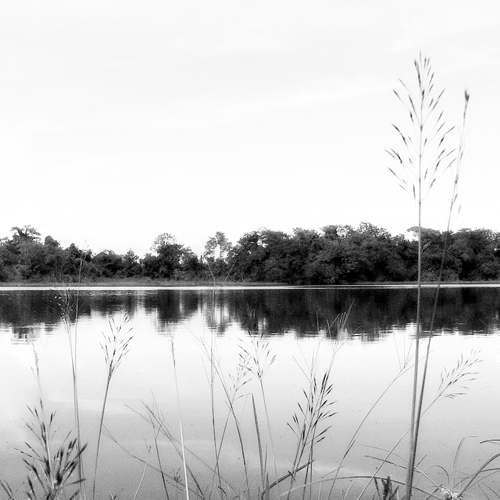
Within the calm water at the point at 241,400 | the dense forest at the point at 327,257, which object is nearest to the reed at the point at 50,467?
the calm water at the point at 241,400

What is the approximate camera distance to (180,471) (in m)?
5.82

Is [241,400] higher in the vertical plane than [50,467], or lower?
lower

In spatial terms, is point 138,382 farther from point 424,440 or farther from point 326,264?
point 326,264

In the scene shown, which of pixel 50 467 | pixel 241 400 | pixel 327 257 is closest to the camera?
pixel 50 467

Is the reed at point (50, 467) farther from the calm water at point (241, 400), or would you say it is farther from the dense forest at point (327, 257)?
the dense forest at point (327, 257)

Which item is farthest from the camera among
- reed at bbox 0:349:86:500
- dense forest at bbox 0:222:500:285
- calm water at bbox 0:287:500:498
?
dense forest at bbox 0:222:500:285

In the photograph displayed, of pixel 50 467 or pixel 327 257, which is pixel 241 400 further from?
pixel 327 257

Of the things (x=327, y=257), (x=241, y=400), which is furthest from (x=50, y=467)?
(x=327, y=257)

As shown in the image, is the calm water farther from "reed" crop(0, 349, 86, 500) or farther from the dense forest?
the dense forest

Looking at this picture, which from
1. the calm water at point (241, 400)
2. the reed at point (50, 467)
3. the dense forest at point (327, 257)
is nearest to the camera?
the reed at point (50, 467)

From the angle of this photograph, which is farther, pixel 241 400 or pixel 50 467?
pixel 241 400

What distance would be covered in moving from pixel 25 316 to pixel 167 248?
2340 inches

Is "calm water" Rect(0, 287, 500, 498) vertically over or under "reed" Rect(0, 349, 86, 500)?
under

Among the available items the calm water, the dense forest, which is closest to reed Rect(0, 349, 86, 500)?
the calm water
